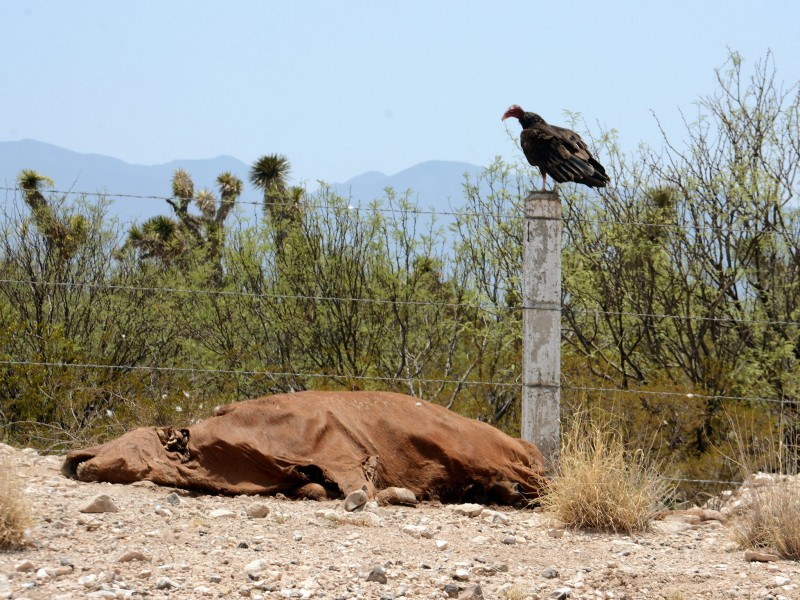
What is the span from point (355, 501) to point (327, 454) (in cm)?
68

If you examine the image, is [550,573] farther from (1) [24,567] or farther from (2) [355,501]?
(1) [24,567]

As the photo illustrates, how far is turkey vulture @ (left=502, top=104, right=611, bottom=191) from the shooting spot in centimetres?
742

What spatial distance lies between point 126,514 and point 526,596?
221 cm

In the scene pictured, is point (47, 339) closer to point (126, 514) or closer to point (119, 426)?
A: point (119, 426)

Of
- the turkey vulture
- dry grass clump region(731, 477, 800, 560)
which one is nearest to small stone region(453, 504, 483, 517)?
dry grass clump region(731, 477, 800, 560)

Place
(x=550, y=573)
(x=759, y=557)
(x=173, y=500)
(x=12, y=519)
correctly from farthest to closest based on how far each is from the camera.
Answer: (x=173, y=500) < (x=759, y=557) < (x=550, y=573) < (x=12, y=519)

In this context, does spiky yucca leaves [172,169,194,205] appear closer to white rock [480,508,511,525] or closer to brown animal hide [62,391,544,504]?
brown animal hide [62,391,544,504]

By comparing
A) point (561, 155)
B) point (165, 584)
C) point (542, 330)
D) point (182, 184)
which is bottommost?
point (165, 584)

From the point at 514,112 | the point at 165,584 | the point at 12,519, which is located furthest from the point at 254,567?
the point at 514,112

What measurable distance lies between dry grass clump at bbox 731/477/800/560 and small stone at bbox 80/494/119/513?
3.38 metres

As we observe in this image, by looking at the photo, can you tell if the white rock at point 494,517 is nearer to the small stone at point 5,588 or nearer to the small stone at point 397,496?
the small stone at point 397,496

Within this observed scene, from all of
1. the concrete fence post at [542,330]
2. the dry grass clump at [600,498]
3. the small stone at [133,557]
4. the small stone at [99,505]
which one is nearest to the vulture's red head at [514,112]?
the concrete fence post at [542,330]

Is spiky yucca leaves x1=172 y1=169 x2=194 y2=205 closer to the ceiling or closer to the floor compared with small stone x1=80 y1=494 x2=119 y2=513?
closer to the ceiling

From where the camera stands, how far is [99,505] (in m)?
5.52
